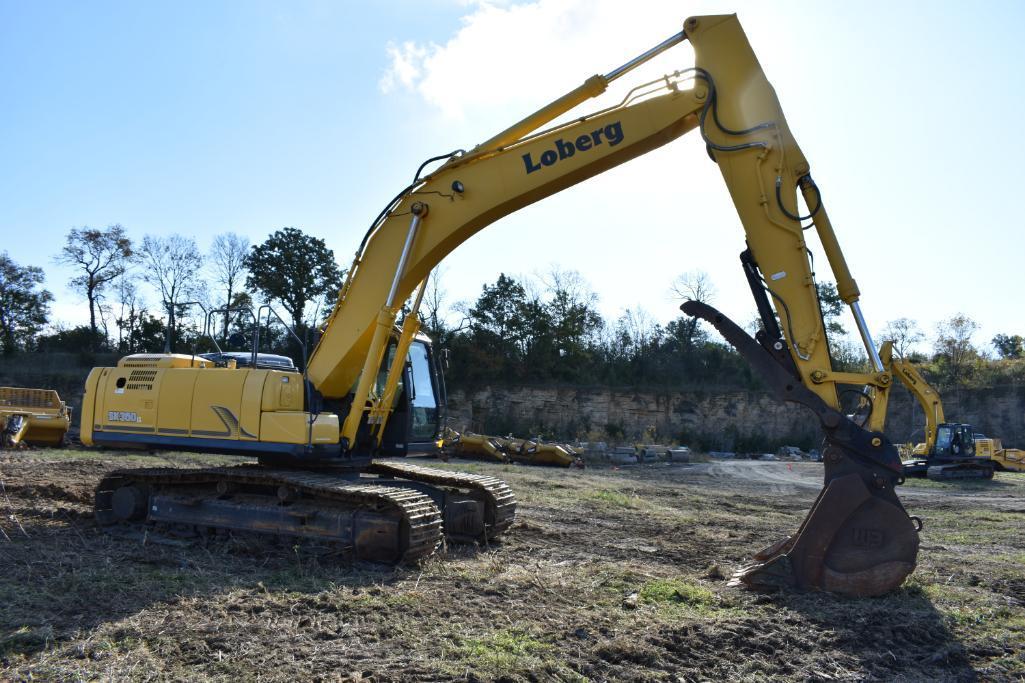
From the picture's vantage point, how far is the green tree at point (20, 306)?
41.3 metres

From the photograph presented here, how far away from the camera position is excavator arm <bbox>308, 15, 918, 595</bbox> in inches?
232

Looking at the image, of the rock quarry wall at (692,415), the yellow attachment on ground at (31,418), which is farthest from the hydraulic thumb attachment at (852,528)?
the rock quarry wall at (692,415)

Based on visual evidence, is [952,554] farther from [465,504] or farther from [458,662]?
[458,662]

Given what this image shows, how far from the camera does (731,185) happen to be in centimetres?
675

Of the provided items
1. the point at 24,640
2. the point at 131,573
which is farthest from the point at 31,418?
the point at 24,640

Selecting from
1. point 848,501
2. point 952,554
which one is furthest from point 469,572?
point 952,554

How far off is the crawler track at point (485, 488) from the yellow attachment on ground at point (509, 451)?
14.3 m

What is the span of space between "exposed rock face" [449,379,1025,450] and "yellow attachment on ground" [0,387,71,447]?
64.7 feet

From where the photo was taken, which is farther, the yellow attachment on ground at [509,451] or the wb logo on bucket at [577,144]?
the yellow attachment on ground at [509,451]

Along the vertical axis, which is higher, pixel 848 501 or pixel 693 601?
pixel 848 501

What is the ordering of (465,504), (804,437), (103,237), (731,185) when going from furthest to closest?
1. (804,437)
2. (103,237)
3. (465,504)
4. (731,185)

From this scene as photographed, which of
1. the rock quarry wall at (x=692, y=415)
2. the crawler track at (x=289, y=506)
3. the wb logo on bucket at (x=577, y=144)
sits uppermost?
the wb logo on bucket at (x=577, y=144)

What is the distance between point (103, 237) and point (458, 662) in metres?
Result: 38.4

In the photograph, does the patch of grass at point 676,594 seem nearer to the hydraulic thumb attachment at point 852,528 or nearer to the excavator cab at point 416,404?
the hydraulic thumb attachment at point 852,528
